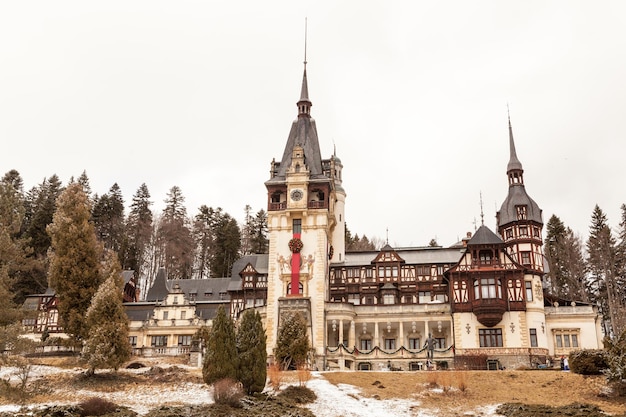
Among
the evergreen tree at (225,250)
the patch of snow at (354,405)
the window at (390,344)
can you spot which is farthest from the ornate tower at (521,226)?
the evergreen tree at (225,250)

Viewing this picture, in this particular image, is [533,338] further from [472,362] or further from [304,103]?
[304,103]

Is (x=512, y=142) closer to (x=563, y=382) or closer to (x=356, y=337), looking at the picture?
(x=356, y=337)

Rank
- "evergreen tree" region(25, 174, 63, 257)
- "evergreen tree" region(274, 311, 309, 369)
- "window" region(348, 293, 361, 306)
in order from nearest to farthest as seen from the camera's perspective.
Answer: "evergreen tree" region(274, 311, 309, 369), "window" region(348, 293, 361, 306), "evergreen tree" region(25, 174, 63, 257)

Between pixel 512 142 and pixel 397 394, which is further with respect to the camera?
pixel 512 142

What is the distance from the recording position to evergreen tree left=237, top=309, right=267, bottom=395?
3353 cm

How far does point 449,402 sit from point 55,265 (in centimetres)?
3248

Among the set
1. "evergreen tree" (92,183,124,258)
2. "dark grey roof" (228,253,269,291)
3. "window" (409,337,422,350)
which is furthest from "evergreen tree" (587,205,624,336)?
"evergreen tree" (92,183,124,258)

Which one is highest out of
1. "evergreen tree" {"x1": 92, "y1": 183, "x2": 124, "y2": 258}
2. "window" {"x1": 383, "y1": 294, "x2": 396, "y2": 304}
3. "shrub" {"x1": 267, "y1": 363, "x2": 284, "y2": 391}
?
"evergreen tree" {"x1": 92, "y1": 183, "x2": 124, "y2": 258}

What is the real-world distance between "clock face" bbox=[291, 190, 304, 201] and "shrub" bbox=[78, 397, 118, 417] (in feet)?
103

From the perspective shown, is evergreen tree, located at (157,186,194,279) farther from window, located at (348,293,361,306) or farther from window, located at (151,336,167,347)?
window, located at (348,293,361,306)

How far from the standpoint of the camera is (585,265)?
247ft

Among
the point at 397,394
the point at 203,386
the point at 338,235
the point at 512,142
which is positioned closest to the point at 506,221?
the point at 512,142

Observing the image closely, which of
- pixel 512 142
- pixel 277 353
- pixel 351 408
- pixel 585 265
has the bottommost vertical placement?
pixel 351 408

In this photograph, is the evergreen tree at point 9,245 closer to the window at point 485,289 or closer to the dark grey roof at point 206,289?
the dark grey roof at point 206,289
